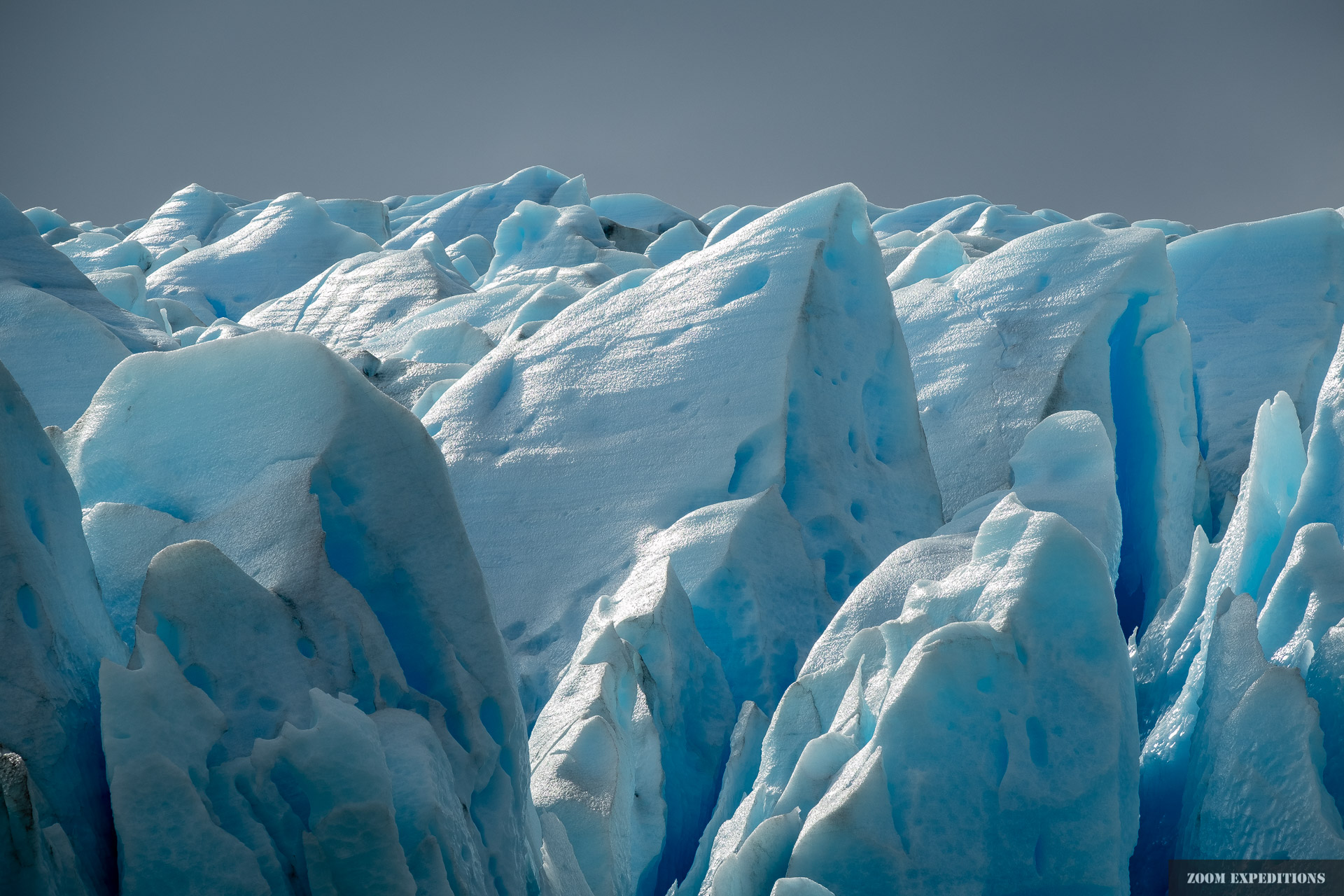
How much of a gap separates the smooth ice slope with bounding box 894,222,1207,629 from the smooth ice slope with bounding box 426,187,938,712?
3.07 ft

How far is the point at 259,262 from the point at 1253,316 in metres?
11.5

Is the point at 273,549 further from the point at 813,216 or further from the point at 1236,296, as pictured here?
the point at 1236,296

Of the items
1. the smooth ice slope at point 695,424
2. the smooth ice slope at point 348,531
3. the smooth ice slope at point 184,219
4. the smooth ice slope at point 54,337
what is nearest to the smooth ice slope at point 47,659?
the smooth ice slope at point 348,531

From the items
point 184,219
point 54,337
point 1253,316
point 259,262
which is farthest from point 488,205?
point 1253,316

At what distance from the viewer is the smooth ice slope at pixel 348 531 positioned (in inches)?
126

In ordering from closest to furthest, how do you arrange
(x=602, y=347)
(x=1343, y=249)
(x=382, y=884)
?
1. (x=382, y=884)
2. (x=602, y=347)
3. (x=1343, y=249)

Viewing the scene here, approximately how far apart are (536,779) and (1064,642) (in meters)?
1.97

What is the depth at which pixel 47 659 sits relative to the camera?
8.28 feet

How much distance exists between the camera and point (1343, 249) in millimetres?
8820

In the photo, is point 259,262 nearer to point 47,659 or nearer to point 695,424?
point 695,424

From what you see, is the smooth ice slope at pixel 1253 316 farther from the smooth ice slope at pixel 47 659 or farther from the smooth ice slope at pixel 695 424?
the smooth ice slope at pixel 47 659

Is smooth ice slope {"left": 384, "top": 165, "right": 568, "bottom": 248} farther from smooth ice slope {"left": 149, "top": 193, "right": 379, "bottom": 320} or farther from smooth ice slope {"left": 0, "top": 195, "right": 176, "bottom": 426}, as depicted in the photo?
smooth ice slope {"left": 0, "top": 195, "right": 176, "bottom": 426}

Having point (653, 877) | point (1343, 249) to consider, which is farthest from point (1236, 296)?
point (653, 877)

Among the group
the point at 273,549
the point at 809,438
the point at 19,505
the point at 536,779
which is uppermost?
the point at 19,505
